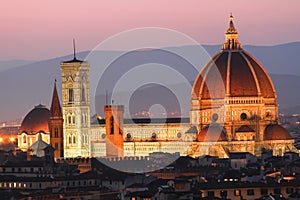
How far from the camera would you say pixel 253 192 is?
326 ft

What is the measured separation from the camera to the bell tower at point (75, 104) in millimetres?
181625

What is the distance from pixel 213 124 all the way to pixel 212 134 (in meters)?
4.58

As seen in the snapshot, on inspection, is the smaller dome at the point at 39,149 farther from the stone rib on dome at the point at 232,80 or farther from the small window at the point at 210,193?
the small window at the point at 210,193

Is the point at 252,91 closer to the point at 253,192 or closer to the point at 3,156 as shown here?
the point at 3,156

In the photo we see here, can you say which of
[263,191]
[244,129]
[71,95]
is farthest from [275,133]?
[263,191]

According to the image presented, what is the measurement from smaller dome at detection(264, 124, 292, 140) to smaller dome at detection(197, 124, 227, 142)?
12.4 ft

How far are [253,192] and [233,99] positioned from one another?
71936 millimetres

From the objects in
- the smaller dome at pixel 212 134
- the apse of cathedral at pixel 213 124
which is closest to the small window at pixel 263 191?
the apse of cathedral at pixel 213 124

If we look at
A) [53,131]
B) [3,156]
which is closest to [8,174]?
[3,156]

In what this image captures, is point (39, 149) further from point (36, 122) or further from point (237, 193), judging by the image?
point (237, 193)

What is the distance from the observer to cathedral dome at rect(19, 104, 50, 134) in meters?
193

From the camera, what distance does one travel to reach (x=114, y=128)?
175 metres

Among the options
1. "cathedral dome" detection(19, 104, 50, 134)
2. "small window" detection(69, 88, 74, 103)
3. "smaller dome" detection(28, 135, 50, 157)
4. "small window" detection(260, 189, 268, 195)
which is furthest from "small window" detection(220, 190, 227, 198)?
"cathedral dome" detection(19, 104, 50, 134)

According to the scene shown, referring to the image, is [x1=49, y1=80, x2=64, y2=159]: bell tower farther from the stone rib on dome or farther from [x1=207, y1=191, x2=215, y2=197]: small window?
[x1=207, y1=191, x2=215, y2=197]: small window
